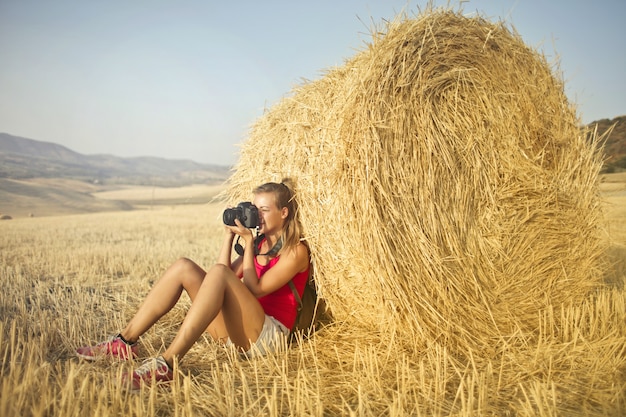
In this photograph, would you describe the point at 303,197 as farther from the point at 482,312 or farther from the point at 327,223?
the point at 482,312

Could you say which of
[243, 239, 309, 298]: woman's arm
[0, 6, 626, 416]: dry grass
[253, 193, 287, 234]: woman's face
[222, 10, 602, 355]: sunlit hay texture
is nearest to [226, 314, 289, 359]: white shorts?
[0, 6, 626, 416]: dry grass

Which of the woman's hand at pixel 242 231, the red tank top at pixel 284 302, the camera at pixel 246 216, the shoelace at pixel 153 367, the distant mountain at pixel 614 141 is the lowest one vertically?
the shoelace at pixel 153 367

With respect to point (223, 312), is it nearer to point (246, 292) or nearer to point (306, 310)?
point (246, 292)

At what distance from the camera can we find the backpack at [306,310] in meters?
3.31

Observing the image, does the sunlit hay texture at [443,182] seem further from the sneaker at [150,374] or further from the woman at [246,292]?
the sneaker at [150,374]

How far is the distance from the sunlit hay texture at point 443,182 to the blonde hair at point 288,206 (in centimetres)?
9

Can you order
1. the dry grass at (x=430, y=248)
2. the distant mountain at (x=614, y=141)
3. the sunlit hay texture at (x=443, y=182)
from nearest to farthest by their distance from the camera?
the dry grass at (x=430, y=248) < the sunlit hay texture at (x=443, y=182) < the distant mountain at (x=614, y=141)

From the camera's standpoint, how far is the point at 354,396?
8.30 ft

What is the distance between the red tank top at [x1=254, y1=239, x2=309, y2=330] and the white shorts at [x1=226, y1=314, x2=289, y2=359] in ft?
0.23

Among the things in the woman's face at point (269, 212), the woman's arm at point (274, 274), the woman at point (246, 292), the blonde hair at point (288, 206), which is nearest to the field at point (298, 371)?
the woman at point (246, 292)

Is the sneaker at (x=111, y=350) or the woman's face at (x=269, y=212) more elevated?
the woman's face at (x=269, y=212)

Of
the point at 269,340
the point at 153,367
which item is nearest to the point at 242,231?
the point at 269,340

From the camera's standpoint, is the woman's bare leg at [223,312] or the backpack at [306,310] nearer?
the woman's bare leg at [223,312]

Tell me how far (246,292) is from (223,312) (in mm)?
219
